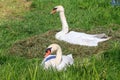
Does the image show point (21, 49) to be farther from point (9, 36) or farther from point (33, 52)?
point (9, 36)

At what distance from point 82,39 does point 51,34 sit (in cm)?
115

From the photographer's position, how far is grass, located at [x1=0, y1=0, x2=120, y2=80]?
4.70 m

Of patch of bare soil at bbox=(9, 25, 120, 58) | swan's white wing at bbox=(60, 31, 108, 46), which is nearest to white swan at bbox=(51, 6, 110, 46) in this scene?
swan's white wing at bbox=(60, 31, 108, 46)

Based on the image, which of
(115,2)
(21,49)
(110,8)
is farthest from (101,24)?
(115,2)

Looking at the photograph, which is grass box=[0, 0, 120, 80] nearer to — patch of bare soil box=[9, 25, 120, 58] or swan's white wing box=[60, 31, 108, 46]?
patch of bare soil box=[9, 25, 120, 58]

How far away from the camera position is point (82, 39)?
10.8m

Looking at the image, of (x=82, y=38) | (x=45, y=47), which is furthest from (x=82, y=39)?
(x=45, y=47)

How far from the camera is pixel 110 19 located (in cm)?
1398

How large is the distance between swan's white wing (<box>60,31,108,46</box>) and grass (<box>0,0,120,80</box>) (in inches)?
9.7

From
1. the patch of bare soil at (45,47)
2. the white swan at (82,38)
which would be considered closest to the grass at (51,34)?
the patch of bare soil at (45,47)

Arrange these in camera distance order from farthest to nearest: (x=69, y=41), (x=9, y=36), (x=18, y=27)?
(x=18, y=27)
(x=9, y=36)
(x=69, y=41)

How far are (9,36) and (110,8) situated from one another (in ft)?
13.6

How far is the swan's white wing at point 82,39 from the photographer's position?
1066 cm

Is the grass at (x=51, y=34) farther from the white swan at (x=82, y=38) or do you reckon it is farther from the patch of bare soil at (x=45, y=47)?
the white swan at (x=82, y=38)
